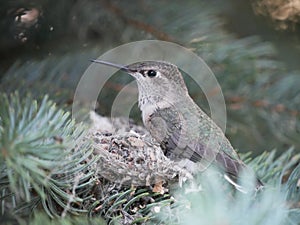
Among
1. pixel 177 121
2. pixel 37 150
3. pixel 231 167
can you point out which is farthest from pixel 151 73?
pixel 37 150

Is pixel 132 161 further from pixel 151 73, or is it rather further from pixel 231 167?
pixel 151 73

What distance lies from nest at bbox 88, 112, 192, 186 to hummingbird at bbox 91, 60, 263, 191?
112 millimetres

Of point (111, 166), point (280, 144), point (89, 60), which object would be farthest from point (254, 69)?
point (111, 166)

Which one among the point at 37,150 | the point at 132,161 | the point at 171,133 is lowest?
the point at 171,133

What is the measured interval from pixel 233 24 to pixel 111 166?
4.63 feet

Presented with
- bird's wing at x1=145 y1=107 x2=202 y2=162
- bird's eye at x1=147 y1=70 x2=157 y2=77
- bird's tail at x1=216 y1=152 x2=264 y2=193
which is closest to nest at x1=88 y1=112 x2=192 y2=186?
bird's wing at x1=145 y1=107 x2=202 y2=162

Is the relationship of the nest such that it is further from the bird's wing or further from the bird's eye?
the bird's eye

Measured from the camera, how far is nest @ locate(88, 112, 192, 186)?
5.45ft

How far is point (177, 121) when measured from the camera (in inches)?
96.5

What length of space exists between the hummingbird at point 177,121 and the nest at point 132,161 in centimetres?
11

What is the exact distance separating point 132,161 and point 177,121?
0.64 meters

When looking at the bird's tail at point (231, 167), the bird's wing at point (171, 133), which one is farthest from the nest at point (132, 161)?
the bird's tail at point (231, 167)

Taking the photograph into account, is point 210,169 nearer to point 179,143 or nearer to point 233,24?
point 179,143

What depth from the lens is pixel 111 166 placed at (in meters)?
1.67
